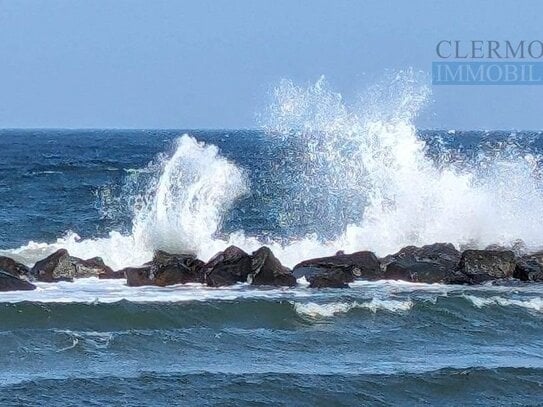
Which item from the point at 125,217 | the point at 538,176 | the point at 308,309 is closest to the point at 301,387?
the point at 308,309

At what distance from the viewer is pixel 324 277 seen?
64.0ft

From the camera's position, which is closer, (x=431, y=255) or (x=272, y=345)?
(x=272, y=345)

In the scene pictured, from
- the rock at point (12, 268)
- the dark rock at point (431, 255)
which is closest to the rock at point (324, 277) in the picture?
the dark rock at point (431, 255)

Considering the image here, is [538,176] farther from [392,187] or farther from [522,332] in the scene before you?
[522,332]

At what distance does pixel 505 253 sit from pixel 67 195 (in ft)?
86.9

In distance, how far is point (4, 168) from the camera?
58.9m

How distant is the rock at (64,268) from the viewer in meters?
20.0

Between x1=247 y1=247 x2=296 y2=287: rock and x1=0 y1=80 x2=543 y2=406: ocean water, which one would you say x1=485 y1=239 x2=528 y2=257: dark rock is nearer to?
x1=0 y1=80 x2=543 y2=406: ocean water

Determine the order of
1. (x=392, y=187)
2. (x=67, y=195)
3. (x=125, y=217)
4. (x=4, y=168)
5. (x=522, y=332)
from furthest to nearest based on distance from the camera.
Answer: (x=4, y=168) → (x=67, y=195) → (x=125, y=217) → (x=392, y=187) → (x=522, y=332)

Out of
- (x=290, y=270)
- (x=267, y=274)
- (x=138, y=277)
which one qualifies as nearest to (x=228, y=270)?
(x=267, y=274)

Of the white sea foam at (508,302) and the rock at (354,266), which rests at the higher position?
the rock at (354,266)

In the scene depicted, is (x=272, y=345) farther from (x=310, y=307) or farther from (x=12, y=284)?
(x=12, y=284)

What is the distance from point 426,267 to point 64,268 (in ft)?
21.3

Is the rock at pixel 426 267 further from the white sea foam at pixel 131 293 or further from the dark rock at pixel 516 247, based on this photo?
the white sea foam at pixel 131 293
